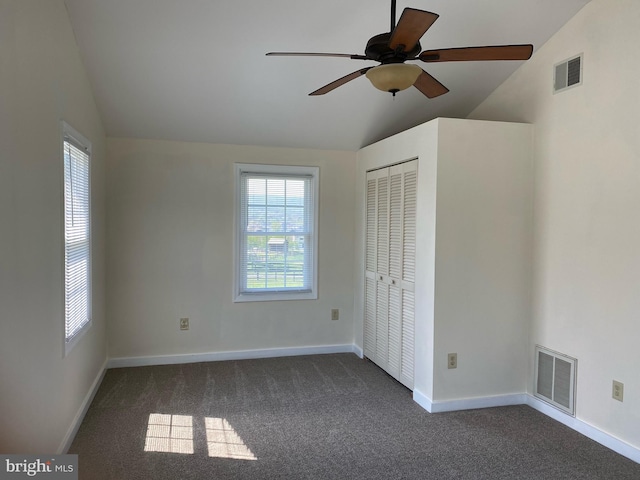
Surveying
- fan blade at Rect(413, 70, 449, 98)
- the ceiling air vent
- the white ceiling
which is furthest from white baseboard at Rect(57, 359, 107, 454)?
the ceiling air vent

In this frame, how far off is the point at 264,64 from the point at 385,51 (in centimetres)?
161

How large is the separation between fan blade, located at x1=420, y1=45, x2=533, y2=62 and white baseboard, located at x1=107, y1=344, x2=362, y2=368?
3.24 m

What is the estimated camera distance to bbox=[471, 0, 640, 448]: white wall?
8.75ft

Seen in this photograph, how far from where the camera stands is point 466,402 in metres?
3.33

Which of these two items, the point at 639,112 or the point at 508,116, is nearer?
the point at 639,112

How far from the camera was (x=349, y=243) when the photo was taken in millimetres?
4746

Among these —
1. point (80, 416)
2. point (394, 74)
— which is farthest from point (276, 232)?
point (394, 74)

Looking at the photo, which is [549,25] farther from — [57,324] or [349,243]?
[57,324]

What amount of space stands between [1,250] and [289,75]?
241 cm

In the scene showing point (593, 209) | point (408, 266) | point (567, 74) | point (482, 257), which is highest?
point (567, 74)

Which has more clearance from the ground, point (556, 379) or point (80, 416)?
point (556, 379)

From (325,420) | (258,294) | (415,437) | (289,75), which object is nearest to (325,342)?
(258,294)

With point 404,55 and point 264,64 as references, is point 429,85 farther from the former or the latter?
point 264,64

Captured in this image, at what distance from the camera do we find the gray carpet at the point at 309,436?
2494 millimetres
